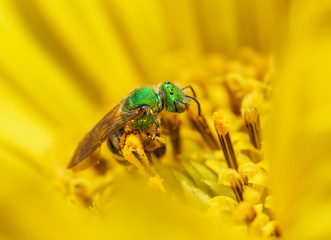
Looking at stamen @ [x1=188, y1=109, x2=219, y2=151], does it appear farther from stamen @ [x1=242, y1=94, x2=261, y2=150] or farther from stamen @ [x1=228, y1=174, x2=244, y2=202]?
stamen @ [x1=228, y1=174, x2=244, y2=202]

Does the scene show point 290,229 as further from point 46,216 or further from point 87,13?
point 87,13

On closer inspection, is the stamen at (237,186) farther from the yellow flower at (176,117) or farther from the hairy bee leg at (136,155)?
the hairy bee leg at (136,155)

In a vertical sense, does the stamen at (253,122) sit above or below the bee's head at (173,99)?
below

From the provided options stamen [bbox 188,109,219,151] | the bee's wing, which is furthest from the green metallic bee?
stamen [bbox 188,109,219,151]

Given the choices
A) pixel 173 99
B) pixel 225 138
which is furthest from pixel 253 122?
pixel 173 99

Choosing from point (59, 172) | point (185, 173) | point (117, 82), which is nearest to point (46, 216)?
point (185, 173)

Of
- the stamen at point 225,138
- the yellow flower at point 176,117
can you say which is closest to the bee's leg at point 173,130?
the yellow flower at point 176,117
